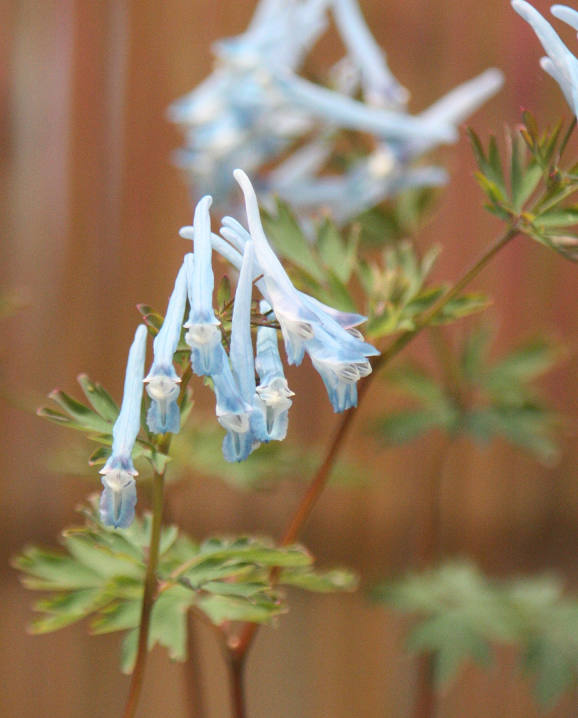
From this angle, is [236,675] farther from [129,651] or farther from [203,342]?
[203,342]

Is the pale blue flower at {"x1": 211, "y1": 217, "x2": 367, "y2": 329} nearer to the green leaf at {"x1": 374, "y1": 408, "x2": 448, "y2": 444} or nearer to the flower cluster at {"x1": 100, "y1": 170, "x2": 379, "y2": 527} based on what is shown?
the flower cluster at {"x1": 100, "y1": 170, "x2": 379, "y2": 527}

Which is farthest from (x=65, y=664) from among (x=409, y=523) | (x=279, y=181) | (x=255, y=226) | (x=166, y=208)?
(x=255, y=226)

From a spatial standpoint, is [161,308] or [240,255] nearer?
[240,255]

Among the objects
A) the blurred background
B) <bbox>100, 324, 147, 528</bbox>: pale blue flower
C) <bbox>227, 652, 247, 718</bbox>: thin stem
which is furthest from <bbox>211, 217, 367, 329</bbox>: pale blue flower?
the blurred background

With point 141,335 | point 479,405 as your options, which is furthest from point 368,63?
point 141,335

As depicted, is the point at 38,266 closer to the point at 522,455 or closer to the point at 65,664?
the point at 65,664

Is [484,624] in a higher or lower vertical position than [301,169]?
lower
